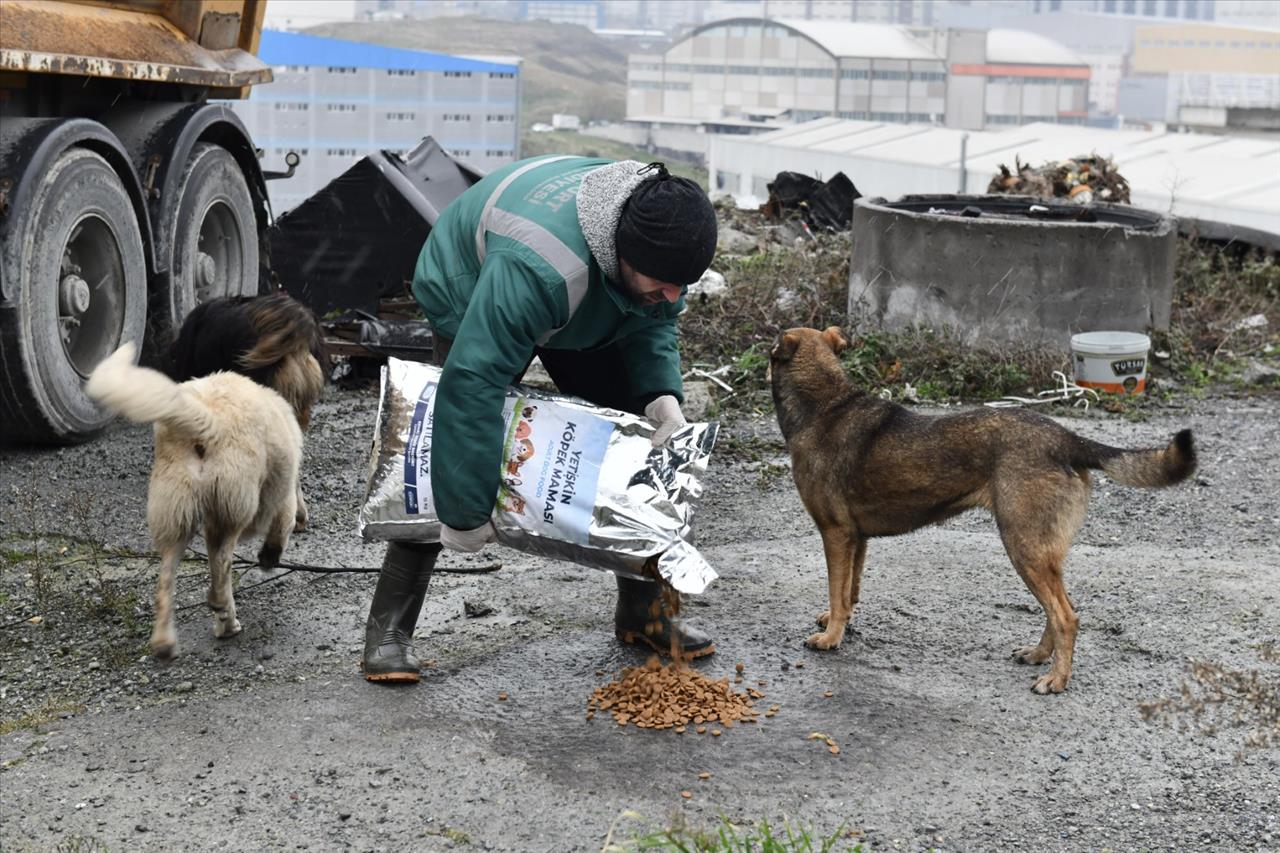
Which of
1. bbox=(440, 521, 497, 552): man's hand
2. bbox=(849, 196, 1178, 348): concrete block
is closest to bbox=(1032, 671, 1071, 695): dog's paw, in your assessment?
bbox=(440, 521, 497, 552): man's hand

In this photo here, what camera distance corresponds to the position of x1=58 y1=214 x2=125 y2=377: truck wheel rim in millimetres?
7047

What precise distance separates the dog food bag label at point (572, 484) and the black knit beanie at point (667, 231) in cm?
58

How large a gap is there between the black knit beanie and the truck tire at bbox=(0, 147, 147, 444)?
12.0ft

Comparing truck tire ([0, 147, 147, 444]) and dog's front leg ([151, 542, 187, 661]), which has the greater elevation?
truck tire ([0, 147, 147, 444])

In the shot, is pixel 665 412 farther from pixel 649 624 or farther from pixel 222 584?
pixel 222 584

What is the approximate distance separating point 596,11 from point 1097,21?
102 feet

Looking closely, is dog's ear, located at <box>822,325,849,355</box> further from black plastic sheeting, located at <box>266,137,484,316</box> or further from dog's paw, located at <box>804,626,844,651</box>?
black plastic sheeting, located at <box>266,137,484,316</box>

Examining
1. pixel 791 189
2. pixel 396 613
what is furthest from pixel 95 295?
pixel 791 189

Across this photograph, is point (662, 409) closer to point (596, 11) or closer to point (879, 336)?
point (879, 336)

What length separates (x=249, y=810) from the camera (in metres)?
3.68

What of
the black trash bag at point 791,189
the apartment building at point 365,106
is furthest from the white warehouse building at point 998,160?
the apartment building at point 365,106

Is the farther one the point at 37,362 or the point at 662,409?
the point at 37,362

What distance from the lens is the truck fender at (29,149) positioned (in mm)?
6152

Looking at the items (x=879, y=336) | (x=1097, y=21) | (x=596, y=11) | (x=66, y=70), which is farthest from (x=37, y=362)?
(x=1097, y=21)
